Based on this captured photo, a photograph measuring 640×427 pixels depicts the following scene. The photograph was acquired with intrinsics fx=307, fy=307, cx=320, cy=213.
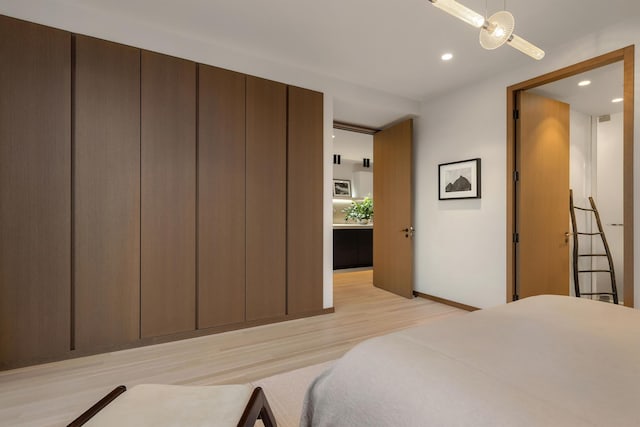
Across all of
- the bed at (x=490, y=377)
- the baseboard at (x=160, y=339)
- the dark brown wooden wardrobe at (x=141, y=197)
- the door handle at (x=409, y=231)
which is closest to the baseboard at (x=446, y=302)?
the door handle at (x=409, y=231)

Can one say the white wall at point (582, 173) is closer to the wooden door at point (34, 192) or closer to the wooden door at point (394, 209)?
the wooden door at point (394, 209)

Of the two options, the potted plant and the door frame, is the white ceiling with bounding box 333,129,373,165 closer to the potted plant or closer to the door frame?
the potted plant

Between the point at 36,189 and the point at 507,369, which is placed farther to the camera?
the point at 36,189

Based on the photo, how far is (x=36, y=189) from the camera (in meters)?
2.35

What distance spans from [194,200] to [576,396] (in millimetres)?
2885

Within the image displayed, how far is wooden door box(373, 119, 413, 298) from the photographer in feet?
14.3

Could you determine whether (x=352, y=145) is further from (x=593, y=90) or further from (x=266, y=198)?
(x=593, y=90)

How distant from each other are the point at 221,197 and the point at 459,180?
2.86m

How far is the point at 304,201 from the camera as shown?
3.51 m

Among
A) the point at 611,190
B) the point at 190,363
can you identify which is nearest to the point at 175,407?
the point at 190,363

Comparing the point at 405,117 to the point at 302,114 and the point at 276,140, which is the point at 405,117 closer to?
the point at 302,114

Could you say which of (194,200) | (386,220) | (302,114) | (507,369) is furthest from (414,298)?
(507,369)

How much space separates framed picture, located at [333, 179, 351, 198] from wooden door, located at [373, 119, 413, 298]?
2.55m

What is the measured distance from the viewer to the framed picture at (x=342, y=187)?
7.62m
